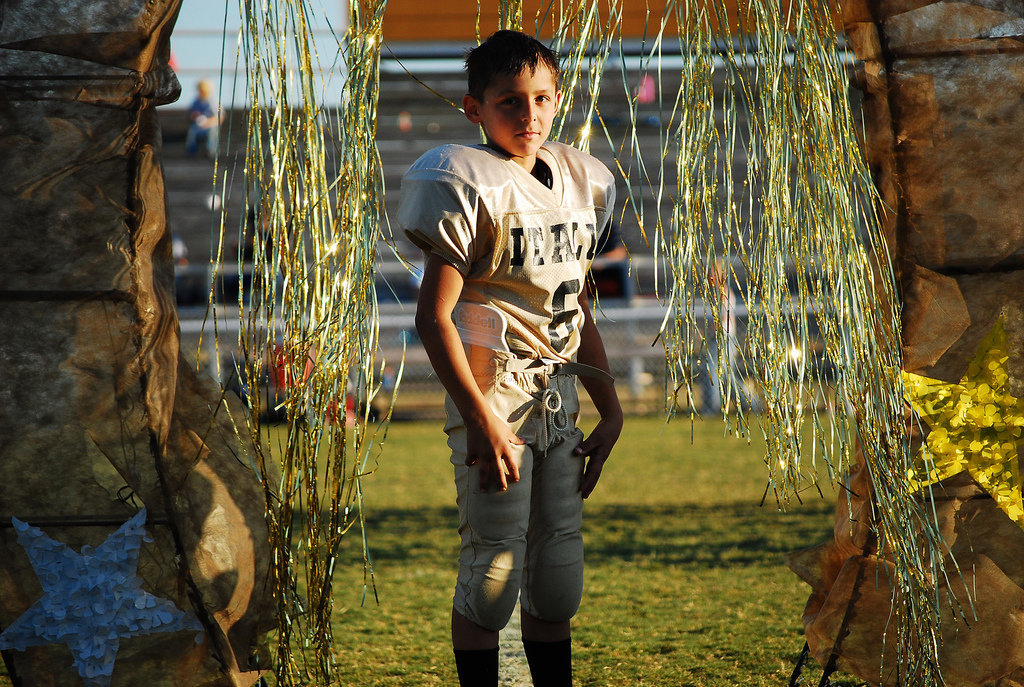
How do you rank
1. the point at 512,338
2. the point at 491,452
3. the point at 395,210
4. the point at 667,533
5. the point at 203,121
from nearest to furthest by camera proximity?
the point at 491,452 → the point at 512,338 → the point at 667,533 → the point at 395,210 → the point at 203,121

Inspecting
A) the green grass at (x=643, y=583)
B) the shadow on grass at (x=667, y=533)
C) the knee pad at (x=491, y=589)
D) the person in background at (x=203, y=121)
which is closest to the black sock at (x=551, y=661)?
the knee pad at (x=491, y=589)

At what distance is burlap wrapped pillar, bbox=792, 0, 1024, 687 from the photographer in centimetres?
142

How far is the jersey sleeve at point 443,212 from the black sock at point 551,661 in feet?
1.88

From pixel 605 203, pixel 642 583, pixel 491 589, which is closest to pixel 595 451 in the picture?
pixel 491 589

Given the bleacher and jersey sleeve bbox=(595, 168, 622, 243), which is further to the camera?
the bleacher

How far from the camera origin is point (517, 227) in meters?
1.30

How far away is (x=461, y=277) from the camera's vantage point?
1.27m

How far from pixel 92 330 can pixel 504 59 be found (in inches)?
28.6

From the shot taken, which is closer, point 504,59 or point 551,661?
point 504,59

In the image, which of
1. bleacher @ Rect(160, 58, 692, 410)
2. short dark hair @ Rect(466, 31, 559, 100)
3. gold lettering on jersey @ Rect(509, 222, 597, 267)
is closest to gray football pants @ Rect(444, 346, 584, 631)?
gold lettering on jersey @ Rect(509, 222, 597, 267)

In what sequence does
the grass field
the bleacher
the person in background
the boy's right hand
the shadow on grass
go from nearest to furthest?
the boy's right hand
the grass field
the shadow on grass
the bleacher
the person in background

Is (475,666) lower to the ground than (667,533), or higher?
higher

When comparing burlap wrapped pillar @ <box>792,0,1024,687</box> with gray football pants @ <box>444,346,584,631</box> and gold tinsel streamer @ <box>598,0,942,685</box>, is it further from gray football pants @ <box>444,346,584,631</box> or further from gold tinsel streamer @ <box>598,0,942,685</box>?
gray football pants @ <box>444,346,584,631</box>

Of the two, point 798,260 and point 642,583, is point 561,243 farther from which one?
point 642,583
